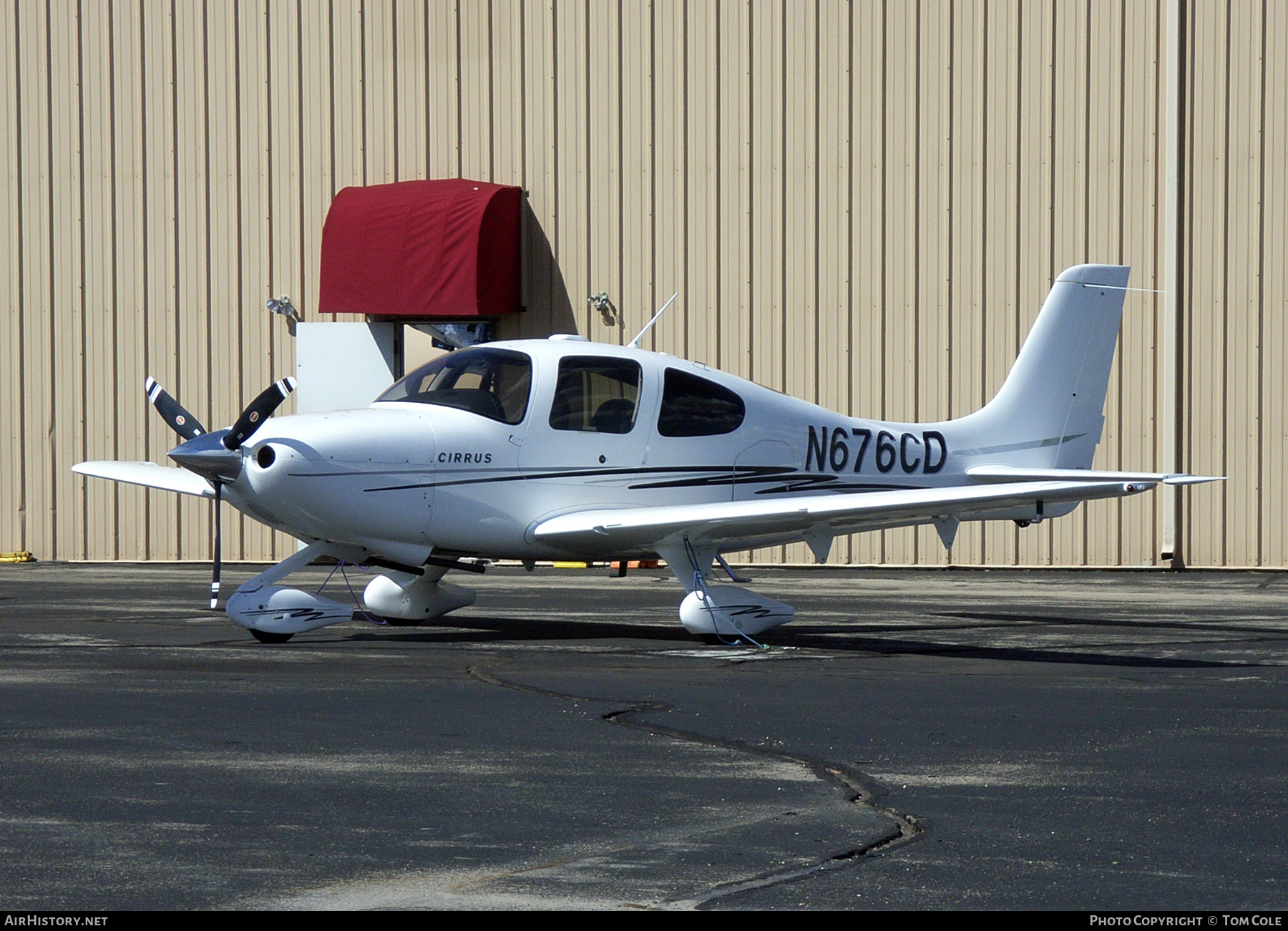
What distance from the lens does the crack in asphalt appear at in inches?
178

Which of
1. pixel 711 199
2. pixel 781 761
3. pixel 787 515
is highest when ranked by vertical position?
pixel 711 199

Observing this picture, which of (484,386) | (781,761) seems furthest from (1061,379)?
(781,761)

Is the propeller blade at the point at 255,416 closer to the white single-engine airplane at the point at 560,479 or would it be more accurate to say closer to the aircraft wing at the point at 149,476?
the white single-engine airplane at the point at 560,479

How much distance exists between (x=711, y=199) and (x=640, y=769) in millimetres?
14883

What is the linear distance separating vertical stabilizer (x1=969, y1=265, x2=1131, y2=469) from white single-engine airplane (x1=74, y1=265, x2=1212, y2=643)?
901 millimetres

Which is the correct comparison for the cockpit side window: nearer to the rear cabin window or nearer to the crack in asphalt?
the rear cabin window

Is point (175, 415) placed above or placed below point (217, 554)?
above

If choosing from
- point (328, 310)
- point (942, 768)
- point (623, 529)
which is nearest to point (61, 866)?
point (942, 768)

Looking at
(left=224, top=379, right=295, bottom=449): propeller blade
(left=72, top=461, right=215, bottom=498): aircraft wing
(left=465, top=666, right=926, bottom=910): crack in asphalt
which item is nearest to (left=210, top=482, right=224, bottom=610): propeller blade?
(left=224, top=379, right=295, bottom=449): propeller blade

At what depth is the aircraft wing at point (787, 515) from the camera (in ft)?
34.4

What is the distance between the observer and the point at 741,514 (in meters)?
10.8

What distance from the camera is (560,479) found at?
11.3 m

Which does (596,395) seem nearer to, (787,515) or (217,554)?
(787,515)

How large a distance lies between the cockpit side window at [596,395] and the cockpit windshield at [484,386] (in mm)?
277
